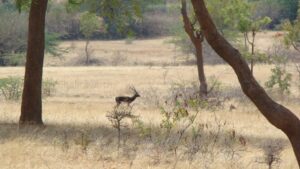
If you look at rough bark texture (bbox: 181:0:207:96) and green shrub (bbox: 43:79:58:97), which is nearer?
rough bark texture (bbox: 181:0:207:96)

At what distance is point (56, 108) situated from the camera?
20.7m

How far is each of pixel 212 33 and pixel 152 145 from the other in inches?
171

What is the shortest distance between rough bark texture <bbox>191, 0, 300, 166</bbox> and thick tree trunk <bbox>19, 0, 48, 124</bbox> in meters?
7.24

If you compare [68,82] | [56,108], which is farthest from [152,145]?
[68,82]

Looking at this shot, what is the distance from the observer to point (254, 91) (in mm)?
7902

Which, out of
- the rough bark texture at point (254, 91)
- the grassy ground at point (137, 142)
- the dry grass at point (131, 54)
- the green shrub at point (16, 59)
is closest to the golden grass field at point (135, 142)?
the grassy ground at point (137, 142)

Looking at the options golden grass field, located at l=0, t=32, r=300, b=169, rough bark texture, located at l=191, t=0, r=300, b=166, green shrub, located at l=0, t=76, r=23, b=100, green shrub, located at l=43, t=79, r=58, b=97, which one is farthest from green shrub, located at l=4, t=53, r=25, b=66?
rough bark texture, located at l=191, t=0, r=300, b=166

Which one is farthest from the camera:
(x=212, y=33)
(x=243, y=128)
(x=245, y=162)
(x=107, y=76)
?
(x=107, y=76)

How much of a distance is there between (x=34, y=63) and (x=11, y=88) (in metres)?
12.1

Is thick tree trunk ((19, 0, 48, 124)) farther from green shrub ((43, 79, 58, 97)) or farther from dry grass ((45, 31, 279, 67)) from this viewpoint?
dry grass ((45, 31, 279, 67))

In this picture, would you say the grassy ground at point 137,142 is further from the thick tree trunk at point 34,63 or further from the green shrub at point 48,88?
the green shrub at point 48,88

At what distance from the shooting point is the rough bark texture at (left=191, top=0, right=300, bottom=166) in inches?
309

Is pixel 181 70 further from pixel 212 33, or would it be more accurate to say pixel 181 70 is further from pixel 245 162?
pixel 212 33

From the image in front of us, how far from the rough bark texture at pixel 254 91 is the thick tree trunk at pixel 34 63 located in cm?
724
